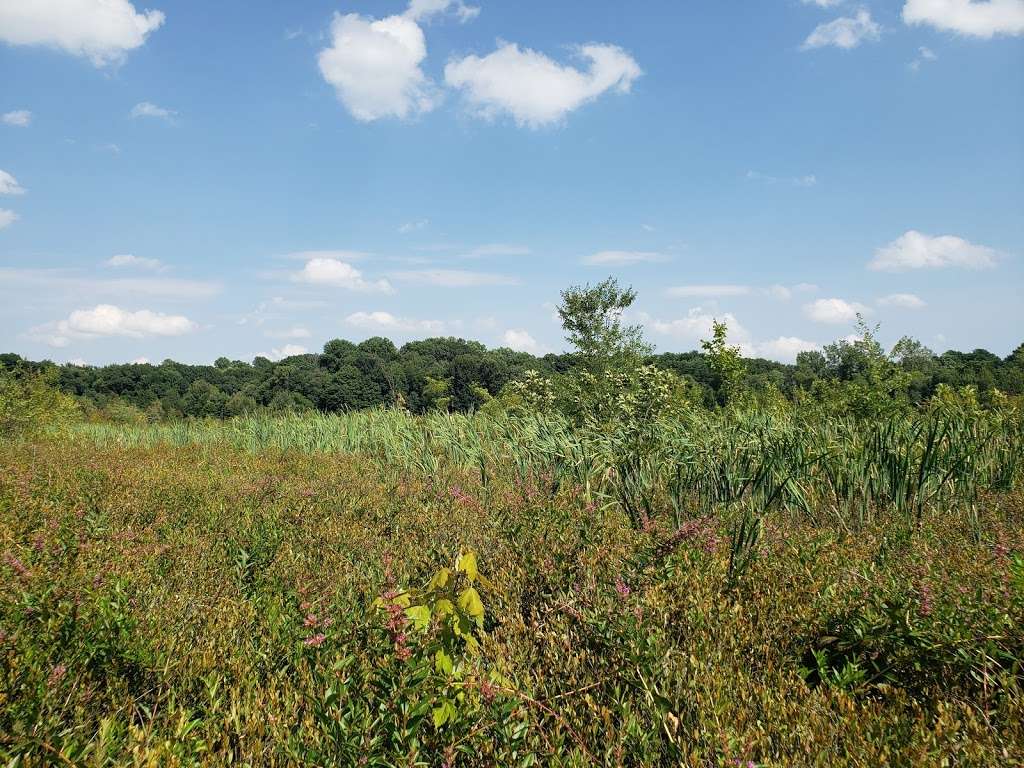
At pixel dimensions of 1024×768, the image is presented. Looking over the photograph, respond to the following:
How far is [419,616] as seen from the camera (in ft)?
7.32

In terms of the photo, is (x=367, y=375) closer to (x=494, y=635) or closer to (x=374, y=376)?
(x=374, y=376)

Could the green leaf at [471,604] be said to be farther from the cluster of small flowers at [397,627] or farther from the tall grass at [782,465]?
the tall grass at [782,465]

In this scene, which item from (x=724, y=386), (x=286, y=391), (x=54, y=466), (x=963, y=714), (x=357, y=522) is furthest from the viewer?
(x=286, y=391)

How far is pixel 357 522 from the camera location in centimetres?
485

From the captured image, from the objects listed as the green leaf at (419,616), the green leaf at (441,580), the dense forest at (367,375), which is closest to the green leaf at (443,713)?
the green leaf at (419,616)

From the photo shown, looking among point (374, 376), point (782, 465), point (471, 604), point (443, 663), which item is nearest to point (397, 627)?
point (443, 663)

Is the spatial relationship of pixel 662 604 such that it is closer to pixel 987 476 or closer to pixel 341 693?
pixel 341 693

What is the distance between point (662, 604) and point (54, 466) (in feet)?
21.6

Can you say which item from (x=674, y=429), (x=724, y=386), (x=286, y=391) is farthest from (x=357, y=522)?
(x=286, y=391)

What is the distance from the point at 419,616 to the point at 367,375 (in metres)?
58.3

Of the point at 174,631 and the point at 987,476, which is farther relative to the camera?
the point at 987,476

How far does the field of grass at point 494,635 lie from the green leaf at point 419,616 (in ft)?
0.09

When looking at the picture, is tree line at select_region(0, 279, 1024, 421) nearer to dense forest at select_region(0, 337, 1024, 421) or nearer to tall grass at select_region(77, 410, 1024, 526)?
dense forest at select_region(0, 337, 1024, 421)

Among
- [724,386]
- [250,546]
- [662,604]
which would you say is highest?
[724,386]
